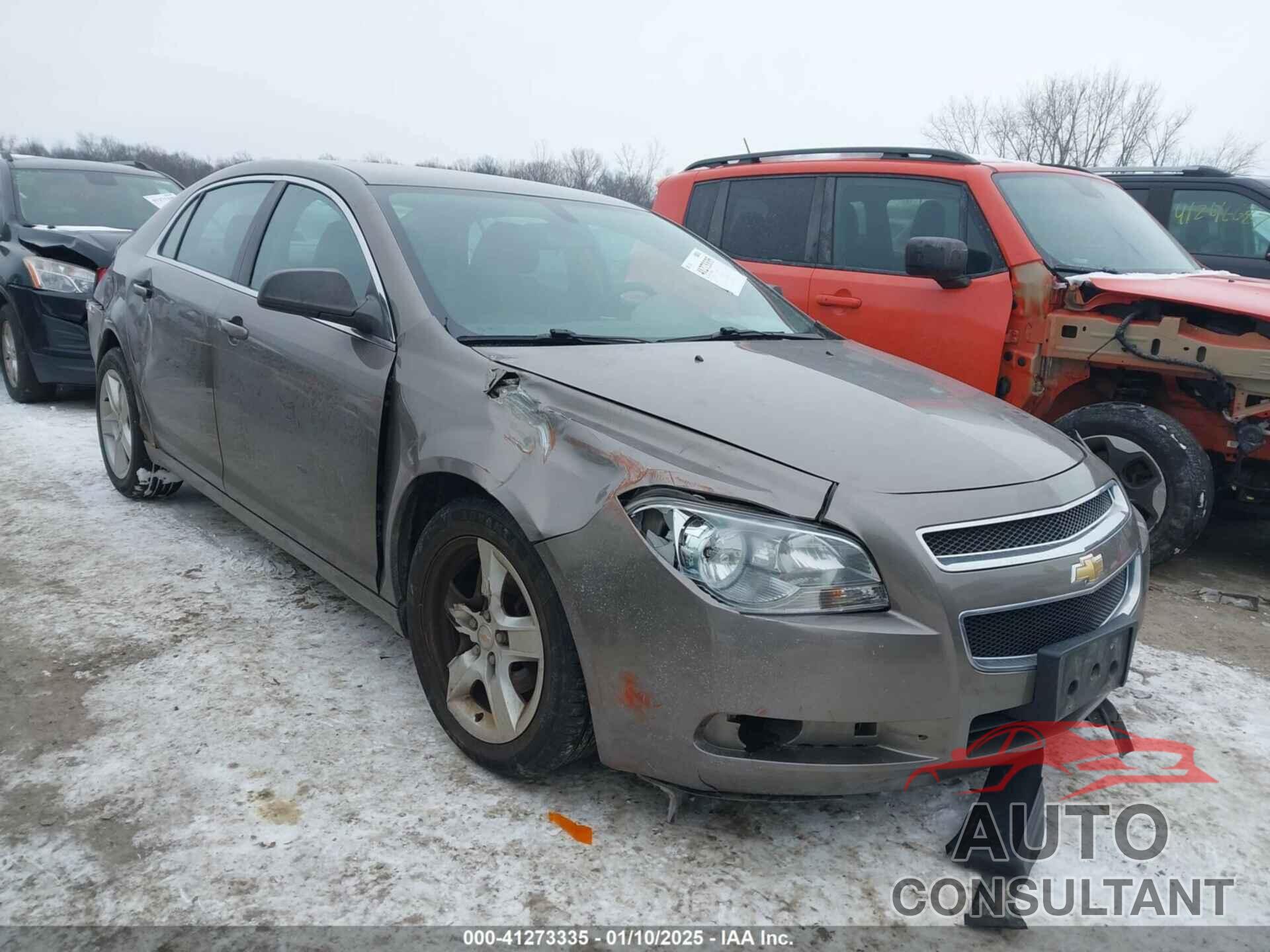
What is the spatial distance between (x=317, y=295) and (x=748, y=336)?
1.36 meters

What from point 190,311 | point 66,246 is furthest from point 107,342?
point 66,246

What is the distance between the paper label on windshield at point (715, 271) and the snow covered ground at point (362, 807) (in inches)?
67.0

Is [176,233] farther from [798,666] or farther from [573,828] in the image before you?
[798,666]

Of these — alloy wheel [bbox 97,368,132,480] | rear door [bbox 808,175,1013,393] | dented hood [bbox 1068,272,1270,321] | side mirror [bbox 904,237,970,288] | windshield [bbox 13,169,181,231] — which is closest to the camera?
dented hood [bbox 1068,272,1270,321]

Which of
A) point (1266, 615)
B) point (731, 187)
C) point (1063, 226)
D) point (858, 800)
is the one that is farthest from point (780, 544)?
point (731, 187)

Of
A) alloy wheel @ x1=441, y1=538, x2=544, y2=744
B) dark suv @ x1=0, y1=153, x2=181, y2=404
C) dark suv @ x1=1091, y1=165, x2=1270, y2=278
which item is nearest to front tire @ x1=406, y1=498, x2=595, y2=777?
alloy wheel @ x1=441, y1=538, x2=544, y2=744

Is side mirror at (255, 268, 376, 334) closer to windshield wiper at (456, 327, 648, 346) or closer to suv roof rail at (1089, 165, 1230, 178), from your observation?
windshield wiper at (456, 327, 648, 346)

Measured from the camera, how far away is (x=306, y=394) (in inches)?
126

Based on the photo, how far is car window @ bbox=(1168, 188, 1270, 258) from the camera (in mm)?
6977

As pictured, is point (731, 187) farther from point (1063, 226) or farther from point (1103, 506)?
point (1103, 506)

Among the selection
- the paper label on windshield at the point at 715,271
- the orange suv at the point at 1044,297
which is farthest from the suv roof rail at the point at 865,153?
the paper label on windshield at the point at 715,271

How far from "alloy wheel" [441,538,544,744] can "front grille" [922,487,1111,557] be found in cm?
96

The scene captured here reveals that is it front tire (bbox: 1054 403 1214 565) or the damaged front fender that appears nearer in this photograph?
the damaged front fender

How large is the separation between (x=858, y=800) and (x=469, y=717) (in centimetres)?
104
